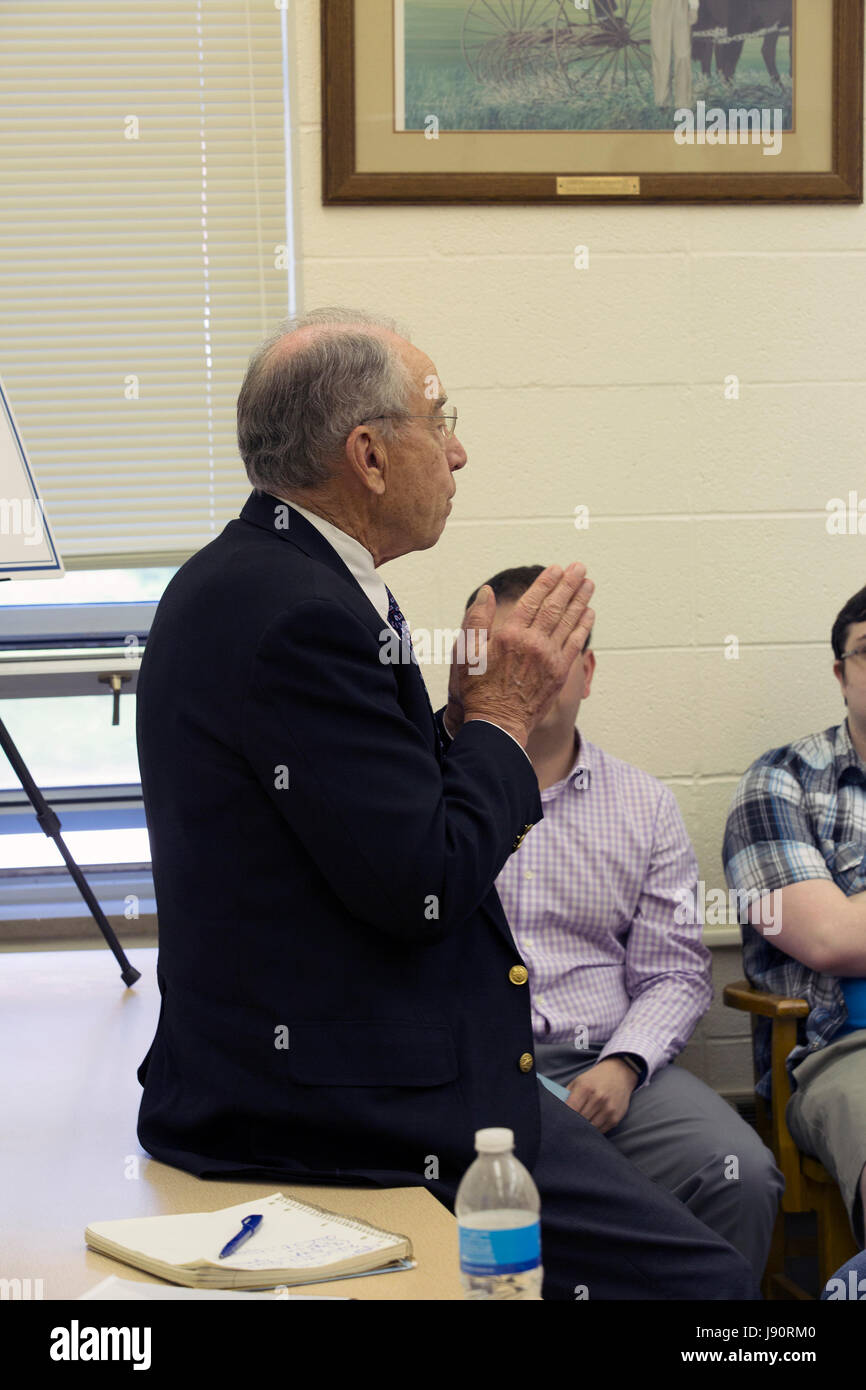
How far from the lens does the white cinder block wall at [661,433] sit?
2.47m

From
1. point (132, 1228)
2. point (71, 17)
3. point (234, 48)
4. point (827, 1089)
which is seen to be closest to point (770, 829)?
point (827, 1089)

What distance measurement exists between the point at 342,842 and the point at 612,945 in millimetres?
1040

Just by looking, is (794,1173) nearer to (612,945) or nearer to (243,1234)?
(612,945)

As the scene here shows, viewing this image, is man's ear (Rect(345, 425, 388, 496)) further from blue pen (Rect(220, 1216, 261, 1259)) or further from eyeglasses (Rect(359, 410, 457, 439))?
blue pen (Rect(220, 1216, 261, 1259))

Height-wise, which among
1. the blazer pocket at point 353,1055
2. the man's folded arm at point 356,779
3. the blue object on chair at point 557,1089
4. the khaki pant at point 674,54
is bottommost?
the blue object on chair at point 557,1089

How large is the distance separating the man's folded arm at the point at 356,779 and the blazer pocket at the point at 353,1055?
3.9 inches

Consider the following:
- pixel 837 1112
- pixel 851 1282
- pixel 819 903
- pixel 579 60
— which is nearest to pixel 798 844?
pixel 819 903

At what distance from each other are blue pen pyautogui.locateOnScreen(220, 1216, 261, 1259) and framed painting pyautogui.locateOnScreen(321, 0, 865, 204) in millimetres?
1867

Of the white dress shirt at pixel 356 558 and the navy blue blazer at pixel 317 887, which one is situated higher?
the white dress shirt at pixel 356 558

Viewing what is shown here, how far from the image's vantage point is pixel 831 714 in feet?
8.47

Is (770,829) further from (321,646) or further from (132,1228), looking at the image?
(132,1228)

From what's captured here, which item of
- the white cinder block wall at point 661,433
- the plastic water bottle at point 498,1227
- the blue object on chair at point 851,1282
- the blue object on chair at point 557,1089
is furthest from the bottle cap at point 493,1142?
the white cinder block wall at point 661,433

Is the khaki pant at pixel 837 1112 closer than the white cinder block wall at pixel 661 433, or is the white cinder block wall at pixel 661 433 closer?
the khaki pant at pixel 837 1112

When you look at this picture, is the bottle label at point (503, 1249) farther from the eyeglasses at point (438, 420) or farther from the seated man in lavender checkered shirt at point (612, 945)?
the seated man in lavender checkered shirt at point (612, 945)
